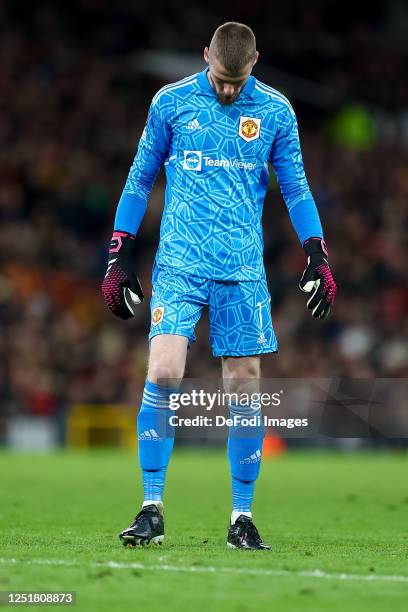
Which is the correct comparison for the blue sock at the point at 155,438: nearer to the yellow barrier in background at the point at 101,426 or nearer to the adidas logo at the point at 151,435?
the adidas logo at the point at 151,435

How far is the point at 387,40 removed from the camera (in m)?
26.0

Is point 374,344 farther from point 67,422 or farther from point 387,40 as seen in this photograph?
point 387,40

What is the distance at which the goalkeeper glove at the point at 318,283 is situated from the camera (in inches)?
263

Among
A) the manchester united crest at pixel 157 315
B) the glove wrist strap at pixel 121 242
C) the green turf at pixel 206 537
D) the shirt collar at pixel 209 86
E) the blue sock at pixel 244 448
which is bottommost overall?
the green turf at pixel 206 537

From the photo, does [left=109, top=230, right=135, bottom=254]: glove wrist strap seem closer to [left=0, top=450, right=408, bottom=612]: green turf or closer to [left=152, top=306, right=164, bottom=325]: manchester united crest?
[left=152, top=306, right=164, bottom=325]: manchester united crest

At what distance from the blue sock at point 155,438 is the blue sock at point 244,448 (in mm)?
365

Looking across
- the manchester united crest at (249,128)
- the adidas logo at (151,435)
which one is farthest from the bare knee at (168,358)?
the manchester united crest at (249,128)

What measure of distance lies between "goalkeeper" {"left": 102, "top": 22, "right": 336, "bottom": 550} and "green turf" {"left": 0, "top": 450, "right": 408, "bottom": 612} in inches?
23.0

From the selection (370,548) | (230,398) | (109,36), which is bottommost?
(370,548)

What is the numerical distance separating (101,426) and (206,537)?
40.3 ft

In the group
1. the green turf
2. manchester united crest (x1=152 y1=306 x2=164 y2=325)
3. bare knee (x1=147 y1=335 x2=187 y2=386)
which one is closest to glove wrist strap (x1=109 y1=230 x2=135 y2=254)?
manchester united crest (x1=152 y1=306 x2=164 y2=325)

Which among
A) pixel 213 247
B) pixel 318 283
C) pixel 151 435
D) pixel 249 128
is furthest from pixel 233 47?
pixel 151 435

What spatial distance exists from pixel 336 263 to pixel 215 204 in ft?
45.1

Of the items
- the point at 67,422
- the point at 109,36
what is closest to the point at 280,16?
the point at 109,36
